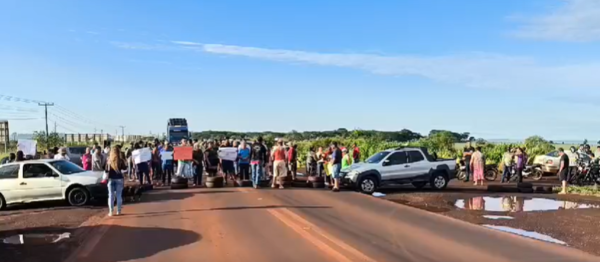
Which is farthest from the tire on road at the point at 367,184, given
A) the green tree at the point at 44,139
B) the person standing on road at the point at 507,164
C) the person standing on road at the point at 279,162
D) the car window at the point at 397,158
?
the green tree at the point at 44,139

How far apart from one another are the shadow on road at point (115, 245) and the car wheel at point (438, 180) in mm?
13663

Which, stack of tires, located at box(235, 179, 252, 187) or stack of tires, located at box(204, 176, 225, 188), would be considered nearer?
stack of tires, located at box(204, 176, 225, 188)

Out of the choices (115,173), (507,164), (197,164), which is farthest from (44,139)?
(115,173)

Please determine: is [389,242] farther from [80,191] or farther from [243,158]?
[243,158]

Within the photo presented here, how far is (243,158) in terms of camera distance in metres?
23.2

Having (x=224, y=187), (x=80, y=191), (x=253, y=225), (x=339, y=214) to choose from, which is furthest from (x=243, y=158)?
(x=253, y=225)

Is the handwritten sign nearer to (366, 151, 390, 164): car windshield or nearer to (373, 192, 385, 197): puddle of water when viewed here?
(366, 151, 390, 164): car windshield

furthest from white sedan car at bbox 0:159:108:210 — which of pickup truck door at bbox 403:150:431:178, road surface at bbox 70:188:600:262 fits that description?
pickup truck door at bbox 403:150:431:178

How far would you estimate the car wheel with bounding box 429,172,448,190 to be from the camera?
23109 millimetres

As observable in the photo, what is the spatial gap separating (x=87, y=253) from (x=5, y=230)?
4.45 m

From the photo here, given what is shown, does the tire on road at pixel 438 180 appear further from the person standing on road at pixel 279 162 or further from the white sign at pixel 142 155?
the white sign at pixel 142 155

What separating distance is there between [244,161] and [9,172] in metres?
8.64

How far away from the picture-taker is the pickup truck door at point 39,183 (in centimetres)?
1761

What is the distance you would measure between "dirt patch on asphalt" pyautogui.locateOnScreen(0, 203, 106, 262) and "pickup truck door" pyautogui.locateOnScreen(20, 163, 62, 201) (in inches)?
15.3
